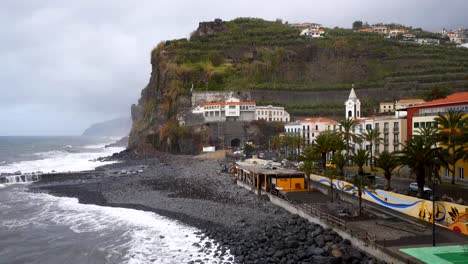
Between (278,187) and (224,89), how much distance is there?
56.9 meters

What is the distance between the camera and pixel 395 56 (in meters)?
83.6

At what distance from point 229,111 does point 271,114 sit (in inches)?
317

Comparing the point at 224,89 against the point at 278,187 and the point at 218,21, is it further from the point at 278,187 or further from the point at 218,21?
the point at 278,187

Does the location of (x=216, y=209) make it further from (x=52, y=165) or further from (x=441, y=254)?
(x=52, y=165)

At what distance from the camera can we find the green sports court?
13.5 meters

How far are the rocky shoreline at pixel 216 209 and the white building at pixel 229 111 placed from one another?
18.2 metres

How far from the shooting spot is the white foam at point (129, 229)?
20297mm

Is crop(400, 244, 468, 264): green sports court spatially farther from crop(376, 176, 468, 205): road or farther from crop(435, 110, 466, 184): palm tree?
crop(435, 110, 466, 184): palm tree

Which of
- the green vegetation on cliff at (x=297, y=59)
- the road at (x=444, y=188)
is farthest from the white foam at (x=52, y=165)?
the road at (x=444, y=188)

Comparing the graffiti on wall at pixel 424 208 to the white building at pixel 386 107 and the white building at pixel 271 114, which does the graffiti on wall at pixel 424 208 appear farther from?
the white building at pixel 271 114

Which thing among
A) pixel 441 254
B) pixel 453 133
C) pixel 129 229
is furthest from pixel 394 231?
pixel 129 229

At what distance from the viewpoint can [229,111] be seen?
71625mm

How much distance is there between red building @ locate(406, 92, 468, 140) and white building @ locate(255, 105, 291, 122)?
38.5 metres

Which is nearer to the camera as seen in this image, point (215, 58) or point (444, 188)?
point (444, 188)
